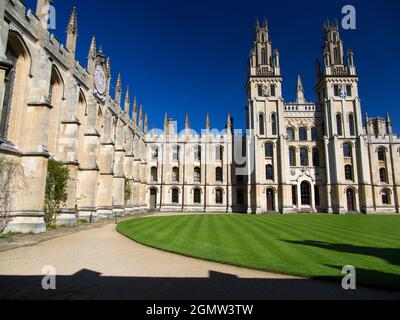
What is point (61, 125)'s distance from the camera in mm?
20359

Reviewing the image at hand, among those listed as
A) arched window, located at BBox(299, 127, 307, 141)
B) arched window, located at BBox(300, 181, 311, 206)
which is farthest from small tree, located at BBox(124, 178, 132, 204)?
arched window, located at BBox(299, 127, 307, 141)

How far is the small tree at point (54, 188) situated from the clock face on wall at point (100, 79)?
10847mm

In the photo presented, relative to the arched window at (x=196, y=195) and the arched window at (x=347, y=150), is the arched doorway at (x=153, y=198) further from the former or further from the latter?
the arched window at (x=347, y=150)

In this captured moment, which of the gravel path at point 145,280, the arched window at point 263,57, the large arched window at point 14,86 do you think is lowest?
the gravel path at point 145,280

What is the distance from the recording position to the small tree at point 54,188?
57.3ft

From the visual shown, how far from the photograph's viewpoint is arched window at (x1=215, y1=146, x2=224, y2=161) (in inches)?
1827

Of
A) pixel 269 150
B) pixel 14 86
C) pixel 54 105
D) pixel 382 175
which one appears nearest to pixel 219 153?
pixel 269 150

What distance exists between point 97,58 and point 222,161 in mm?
26641

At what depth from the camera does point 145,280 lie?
6.48 metres

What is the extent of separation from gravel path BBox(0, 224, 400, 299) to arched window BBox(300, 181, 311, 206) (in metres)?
38.0

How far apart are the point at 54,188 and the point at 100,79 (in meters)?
13.7

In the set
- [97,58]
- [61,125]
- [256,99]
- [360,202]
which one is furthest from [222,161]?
[61,125]

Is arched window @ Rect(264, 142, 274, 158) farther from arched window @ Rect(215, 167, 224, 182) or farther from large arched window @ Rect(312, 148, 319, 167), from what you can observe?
arched window @ Rect(215, 167, 224, 182)

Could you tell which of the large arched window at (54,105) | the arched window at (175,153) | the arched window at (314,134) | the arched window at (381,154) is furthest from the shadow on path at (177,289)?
the arched window at (381,154)
